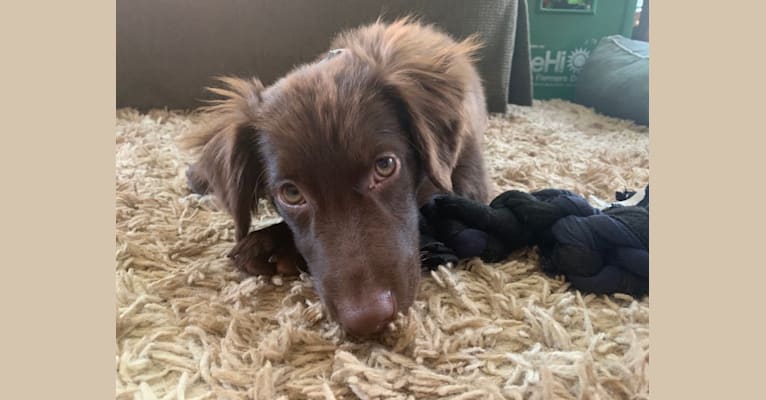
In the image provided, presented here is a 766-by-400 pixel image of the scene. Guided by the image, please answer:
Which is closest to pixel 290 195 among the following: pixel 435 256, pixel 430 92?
pixel 435 256

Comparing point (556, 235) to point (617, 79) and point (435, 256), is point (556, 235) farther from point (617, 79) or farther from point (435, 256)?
point (617, 79)

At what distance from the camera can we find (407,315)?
46.2 inches

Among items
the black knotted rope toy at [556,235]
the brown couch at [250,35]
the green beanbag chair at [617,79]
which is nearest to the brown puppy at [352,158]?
the black knotted rope toy at [556,235]

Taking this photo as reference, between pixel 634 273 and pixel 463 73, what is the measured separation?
869 millimetres

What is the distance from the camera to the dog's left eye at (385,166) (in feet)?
4.58

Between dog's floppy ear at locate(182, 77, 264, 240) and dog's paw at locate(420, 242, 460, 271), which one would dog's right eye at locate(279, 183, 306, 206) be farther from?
dog's paw at locate(420, 242, 460, 271)

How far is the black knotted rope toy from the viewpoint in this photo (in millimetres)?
1271

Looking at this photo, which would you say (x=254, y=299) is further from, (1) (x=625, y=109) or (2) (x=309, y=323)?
(1) (x=625, y=109)

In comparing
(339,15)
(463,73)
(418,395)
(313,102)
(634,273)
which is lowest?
(418,395)

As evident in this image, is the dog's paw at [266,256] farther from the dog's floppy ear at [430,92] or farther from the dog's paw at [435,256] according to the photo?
the dog's floppy ear at [430,92]

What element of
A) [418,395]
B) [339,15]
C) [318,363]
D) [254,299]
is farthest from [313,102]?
[339,15]

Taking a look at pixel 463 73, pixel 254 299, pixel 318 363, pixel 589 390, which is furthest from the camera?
pixel 463 73

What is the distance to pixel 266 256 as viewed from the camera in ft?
5.15

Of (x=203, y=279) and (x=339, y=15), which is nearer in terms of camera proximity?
(x=203, y=279)
